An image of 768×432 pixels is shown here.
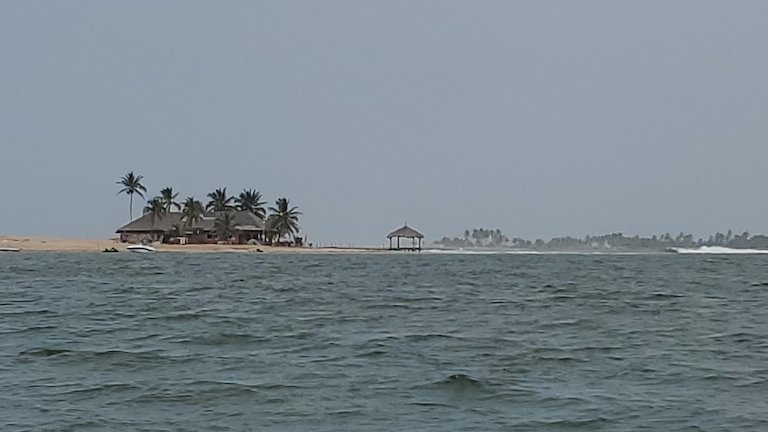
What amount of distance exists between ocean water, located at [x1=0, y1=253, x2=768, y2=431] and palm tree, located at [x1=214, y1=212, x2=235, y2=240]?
300 ft

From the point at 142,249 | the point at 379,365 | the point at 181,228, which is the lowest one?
the point at 379,365

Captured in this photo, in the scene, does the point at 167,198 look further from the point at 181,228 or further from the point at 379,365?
the point at 379,365

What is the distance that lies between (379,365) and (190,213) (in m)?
109

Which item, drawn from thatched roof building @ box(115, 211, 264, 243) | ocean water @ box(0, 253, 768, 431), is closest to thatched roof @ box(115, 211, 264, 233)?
thatched roof building @ box(115, 211, 264, 243)

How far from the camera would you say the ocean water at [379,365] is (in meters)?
12.2

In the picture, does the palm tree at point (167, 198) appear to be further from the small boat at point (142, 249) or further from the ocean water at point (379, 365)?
the ocean water at point (379, 365)

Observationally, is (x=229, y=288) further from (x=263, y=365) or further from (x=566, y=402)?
(x=566, y=402)

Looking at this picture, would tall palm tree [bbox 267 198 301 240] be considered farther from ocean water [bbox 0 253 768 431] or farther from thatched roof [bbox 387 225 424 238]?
ocean water [bbox 0 253 768 431]

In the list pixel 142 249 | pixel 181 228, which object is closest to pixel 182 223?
pixel 181 228

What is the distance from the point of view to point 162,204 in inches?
4894

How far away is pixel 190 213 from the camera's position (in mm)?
122375

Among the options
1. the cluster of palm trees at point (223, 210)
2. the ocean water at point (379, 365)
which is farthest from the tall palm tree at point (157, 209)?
the ocean water at point (379, 365)

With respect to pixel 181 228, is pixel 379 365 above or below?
below

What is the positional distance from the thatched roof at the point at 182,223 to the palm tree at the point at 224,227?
0.63 metres
